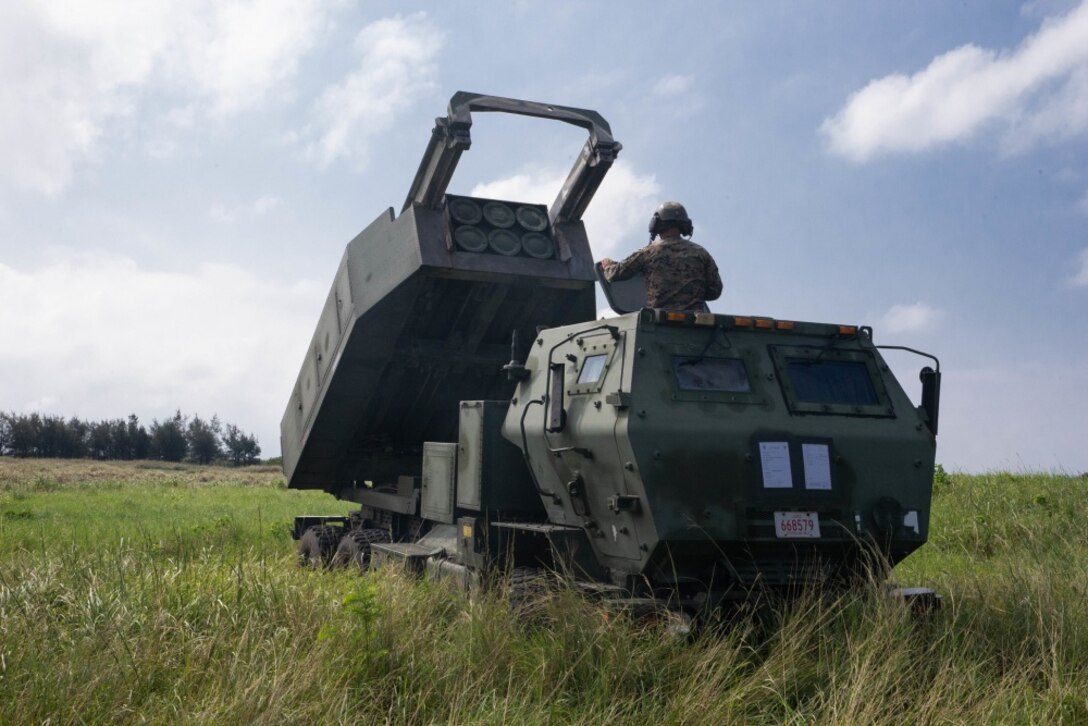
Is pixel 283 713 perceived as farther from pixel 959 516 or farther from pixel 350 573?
pixel 959 516

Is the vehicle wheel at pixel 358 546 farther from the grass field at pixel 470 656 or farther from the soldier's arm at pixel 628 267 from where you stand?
the soldier's arm at pixel 628 267

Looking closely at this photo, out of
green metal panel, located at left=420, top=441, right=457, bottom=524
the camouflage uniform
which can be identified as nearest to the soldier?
the camouflage uniform

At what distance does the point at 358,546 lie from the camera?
1004cm

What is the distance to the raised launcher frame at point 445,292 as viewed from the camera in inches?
336

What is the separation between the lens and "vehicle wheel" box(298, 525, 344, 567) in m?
10.9

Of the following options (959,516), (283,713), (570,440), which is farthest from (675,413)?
(959,516)

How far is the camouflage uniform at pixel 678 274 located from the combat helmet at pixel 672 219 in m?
0.11

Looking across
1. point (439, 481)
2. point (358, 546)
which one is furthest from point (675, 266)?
point (358, 546)

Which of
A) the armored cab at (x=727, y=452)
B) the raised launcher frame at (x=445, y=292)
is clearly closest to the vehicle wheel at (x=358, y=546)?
the raised launcher frame at (x=445, y=292)

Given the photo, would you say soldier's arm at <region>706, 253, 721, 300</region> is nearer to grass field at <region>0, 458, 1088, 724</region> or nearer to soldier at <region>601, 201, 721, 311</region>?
soldier at <region>601, 201, 721, 311</region>

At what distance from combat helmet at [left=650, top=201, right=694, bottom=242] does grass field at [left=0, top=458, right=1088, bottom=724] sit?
2835 mm

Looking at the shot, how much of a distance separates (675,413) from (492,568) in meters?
2.01

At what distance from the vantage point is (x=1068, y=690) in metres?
5.39

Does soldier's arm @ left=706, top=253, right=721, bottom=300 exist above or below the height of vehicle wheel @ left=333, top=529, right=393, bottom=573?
above
